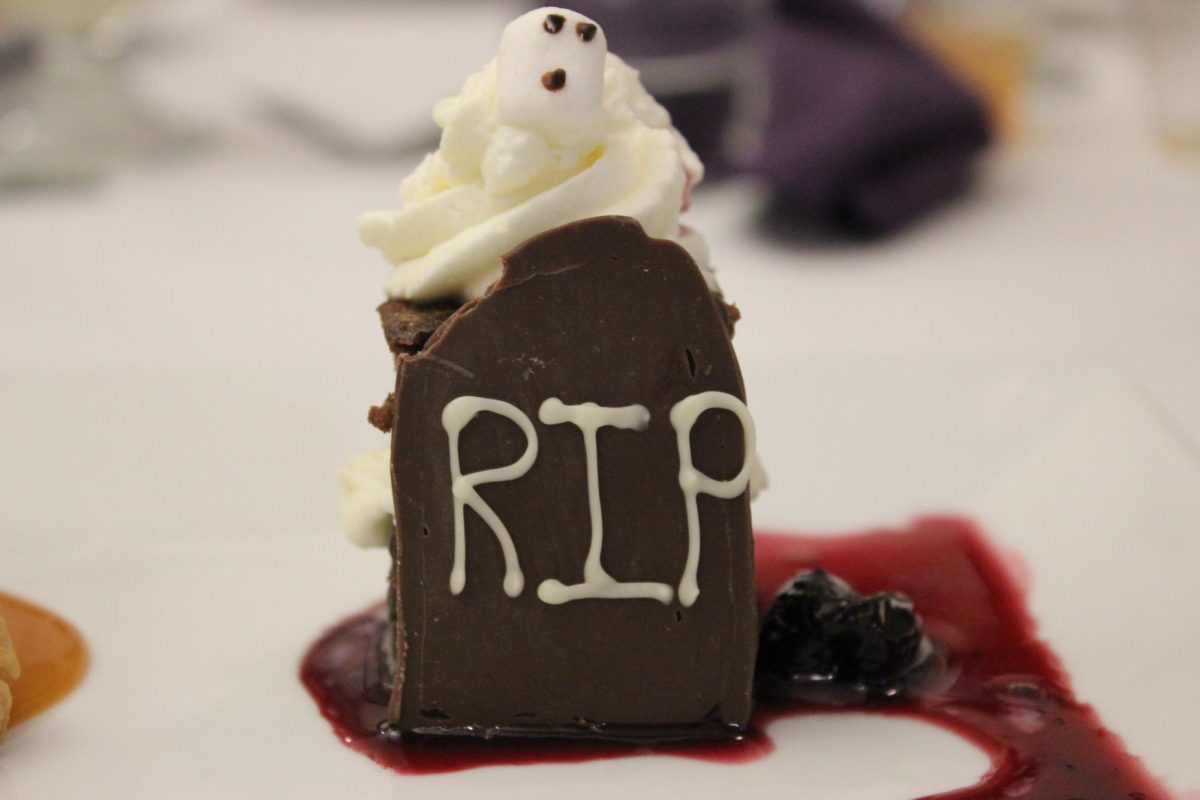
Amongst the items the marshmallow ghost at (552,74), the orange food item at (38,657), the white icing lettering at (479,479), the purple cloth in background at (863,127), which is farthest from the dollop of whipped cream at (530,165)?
the purple cloth in background at (863,127)

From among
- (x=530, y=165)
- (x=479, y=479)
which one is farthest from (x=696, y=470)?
(x=530, y=165)

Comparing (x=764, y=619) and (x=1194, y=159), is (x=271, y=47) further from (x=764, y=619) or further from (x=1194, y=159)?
(x=764, y=619)

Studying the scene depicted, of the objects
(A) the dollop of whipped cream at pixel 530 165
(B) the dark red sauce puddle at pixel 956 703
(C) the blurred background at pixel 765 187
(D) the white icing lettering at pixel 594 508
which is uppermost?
(C) the blurred background at pixel 765 187

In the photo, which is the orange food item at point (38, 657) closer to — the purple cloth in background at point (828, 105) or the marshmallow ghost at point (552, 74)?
the marshmallow ghost at point (552, 74)

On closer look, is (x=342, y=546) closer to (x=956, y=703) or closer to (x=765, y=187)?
(x=956, y=703)

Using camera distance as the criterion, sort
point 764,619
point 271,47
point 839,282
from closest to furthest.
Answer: point 764,619, point 839,282, point 271,47

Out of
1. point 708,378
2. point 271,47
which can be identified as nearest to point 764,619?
point 708,378
